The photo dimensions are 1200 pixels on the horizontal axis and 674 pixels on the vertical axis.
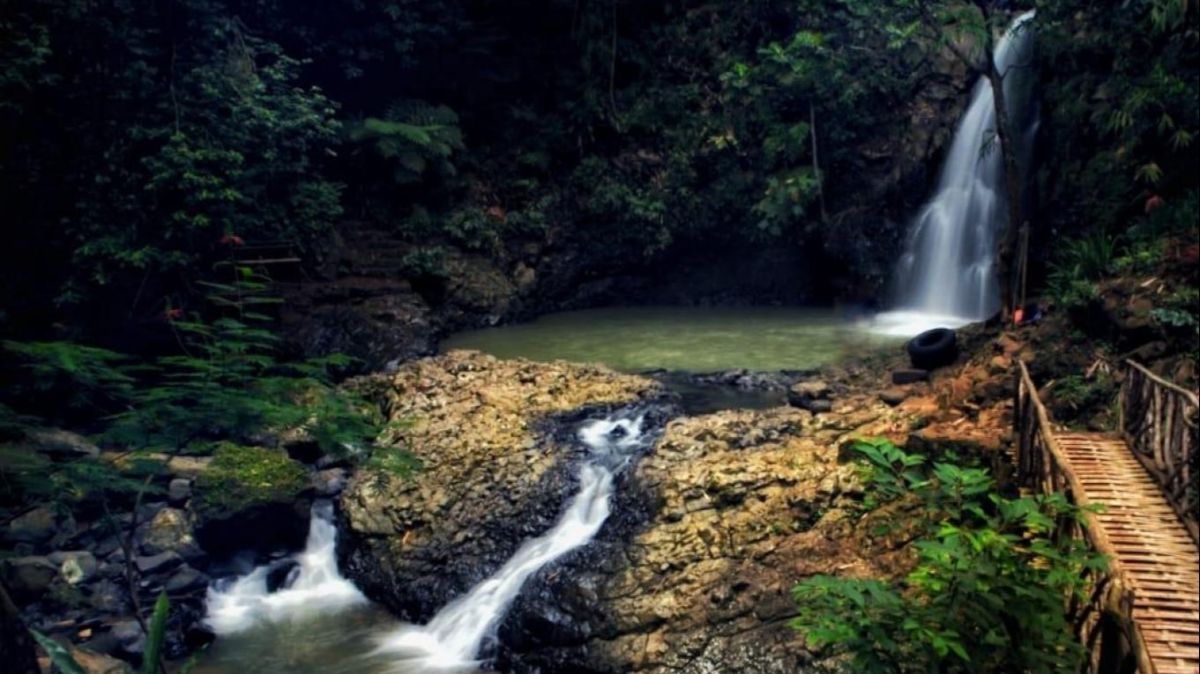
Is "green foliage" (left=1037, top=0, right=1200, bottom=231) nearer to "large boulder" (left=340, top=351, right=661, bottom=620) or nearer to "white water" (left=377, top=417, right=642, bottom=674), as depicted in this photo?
"large boulder" (left=340, top=351, right=661, bottom=620)

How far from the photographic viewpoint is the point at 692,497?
9.93 meters

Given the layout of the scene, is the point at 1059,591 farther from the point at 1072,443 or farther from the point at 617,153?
the point at 617,153

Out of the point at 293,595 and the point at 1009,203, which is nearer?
the point at 293,595

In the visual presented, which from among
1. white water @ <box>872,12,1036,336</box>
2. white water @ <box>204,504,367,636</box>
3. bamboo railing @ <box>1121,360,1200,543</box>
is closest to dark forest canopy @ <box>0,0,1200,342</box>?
white water @ <box>872,12,1036,336</box>

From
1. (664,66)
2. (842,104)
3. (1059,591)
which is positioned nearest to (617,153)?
(664,66)

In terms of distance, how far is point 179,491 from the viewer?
12.0 metres

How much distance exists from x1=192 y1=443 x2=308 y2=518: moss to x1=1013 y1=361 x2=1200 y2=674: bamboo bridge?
952 centimetres

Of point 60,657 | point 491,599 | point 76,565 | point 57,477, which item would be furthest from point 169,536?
point 60,657

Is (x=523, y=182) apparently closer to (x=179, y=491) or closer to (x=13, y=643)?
(x=179, y=491)

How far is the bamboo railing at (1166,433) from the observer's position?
712 cm

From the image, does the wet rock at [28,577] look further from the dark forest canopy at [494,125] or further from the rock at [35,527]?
the dark forest canopy at [494,125]

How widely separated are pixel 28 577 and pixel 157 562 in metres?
1.39

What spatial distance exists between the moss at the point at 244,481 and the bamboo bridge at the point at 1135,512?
952cm

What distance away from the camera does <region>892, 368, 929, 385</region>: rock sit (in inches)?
507
